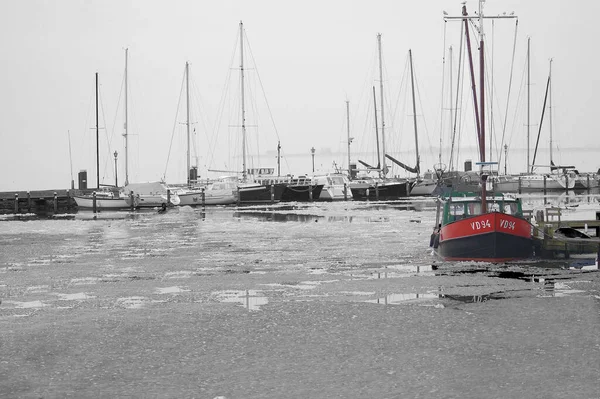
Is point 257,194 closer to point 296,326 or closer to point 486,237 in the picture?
point 486,237

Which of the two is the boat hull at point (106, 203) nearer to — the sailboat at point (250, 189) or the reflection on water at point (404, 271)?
the sailboat at point (250, 189)

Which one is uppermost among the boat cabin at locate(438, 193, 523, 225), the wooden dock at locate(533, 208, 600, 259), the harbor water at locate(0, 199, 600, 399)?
the boat cabin at locate(438, 193, 523, 225)

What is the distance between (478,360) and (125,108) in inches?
3129

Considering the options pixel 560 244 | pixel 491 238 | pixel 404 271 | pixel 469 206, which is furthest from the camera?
pixel 469 206

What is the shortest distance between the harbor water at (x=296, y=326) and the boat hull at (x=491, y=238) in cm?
71

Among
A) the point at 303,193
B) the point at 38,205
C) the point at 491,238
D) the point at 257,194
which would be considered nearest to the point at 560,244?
the point at 491,238

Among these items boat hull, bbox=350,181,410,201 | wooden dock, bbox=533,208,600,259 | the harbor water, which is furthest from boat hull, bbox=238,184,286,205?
wooden dock, bbox=533,208,600,259

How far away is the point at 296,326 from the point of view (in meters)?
18.1

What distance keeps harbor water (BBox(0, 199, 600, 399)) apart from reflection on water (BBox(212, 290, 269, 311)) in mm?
25

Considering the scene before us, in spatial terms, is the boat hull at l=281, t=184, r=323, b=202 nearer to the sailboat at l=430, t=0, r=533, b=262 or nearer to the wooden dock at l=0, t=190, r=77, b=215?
the wooden dock at l=0, t=190, r=77, b=215

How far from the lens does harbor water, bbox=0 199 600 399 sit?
13414mm

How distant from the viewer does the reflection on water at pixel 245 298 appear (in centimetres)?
2117

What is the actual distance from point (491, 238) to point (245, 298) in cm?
944

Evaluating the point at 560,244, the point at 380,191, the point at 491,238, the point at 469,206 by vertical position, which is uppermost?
the point at 469,206
